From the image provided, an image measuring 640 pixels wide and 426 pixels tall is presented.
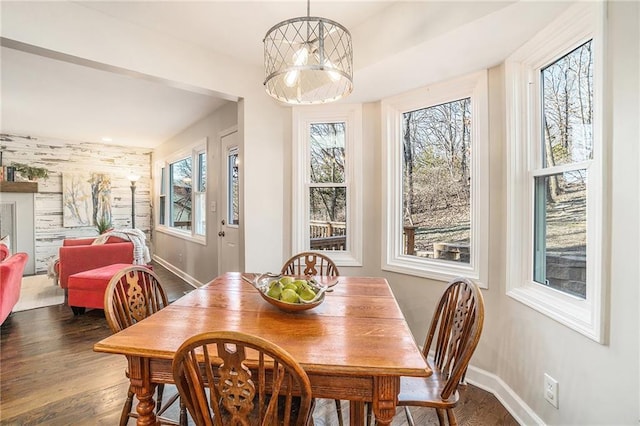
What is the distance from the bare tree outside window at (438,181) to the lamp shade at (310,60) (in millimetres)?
776

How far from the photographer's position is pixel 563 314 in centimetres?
155

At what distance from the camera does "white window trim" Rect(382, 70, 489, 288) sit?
2158mm

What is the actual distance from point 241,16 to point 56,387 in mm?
2884

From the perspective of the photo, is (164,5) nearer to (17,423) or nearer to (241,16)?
(241,16)

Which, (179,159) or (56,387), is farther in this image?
(179,159)

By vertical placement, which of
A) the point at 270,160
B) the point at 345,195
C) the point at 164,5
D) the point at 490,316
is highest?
the point at 164,5

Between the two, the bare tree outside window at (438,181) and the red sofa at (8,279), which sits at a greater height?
the bare tree outside window at (438,181)

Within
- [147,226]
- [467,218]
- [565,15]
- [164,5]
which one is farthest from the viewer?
[147,226]

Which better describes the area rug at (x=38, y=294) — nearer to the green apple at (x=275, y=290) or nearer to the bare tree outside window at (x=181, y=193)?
the bare tree outside window at (x=181, y=193)

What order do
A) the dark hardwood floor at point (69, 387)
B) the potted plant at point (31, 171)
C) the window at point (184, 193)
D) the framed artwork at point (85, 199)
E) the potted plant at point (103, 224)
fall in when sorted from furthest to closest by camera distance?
1. the framed artwork at point (85, 199)
2. the potted plant at point (103, 224)
3. the potted plant at point (31, 171)
4. the window at point (184, 193)
5. the dark hardwood floor at point (69, 387)

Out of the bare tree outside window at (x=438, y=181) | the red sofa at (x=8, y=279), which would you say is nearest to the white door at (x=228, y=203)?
the red sofa at (x=8, y=279)

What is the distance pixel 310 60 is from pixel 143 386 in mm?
1907

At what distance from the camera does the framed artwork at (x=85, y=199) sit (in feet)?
19.4

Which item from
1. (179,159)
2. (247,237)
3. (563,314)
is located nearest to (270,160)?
(247,237)
